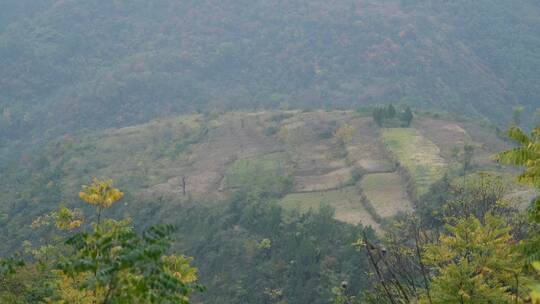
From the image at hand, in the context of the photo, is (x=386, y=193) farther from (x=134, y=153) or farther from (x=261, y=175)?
(x=134, y=153)

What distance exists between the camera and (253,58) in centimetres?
17062

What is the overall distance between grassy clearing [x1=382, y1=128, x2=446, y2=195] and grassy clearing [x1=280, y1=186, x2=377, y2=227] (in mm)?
5605

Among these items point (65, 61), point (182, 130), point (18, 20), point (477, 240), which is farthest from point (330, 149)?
point (18, 20)

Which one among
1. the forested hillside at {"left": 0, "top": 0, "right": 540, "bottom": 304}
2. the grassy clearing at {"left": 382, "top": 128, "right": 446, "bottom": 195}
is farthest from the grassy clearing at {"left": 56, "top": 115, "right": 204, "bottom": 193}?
the grassy clearing at {"left": 382, "top": 128, "right": 446, "bottom": 195}

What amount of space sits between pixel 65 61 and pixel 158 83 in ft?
107

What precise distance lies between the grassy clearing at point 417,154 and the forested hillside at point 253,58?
59.4 m

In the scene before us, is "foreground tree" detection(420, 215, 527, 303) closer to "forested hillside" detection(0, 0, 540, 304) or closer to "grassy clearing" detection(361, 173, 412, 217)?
"forested hillside" detection(0, 0, 540, 304)

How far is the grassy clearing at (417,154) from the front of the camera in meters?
54.0

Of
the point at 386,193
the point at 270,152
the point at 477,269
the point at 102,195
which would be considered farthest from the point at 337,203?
the point at 102,195

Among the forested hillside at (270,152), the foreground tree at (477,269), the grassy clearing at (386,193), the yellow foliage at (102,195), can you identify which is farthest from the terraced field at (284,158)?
the yellow foliage at (102,195)

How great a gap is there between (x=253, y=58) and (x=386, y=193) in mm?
120482

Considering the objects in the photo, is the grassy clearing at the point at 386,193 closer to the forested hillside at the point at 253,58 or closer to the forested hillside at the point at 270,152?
the forested hillside at the point at 270,152

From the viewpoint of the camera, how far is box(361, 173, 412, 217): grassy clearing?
51062mm

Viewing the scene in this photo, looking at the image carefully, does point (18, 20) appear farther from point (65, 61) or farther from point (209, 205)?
point (209, 205)
